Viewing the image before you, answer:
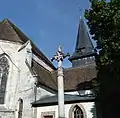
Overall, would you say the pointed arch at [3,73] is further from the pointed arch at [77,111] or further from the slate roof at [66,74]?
the pointed arch at [77,111]

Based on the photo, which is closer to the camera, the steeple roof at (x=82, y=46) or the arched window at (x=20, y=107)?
the arched window at (x=20, y=107)

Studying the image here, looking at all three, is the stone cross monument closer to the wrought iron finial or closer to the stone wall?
the wrought iron finial

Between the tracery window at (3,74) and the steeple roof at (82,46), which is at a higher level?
the steeple roof at (82,46)

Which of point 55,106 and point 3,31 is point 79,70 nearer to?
point 55,106

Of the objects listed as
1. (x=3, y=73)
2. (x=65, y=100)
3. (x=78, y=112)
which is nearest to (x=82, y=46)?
(x=3, y=73)

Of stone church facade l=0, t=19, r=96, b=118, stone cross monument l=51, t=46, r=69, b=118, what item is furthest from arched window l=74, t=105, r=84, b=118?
stone cross monument l=51, t=46, r=69, b=118

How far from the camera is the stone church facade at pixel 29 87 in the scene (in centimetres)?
1466

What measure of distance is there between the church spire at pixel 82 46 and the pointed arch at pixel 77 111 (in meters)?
15.3

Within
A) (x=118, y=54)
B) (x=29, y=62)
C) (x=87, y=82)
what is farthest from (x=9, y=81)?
→ (x=118, y=54)

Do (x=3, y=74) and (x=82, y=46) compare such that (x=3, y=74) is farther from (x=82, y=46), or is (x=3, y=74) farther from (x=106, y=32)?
(x=82, y=46)

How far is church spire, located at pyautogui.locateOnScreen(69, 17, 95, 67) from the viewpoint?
29828 millimetres

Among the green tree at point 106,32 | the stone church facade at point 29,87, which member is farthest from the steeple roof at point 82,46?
the green tree at point 106,32

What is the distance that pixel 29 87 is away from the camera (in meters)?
16.1

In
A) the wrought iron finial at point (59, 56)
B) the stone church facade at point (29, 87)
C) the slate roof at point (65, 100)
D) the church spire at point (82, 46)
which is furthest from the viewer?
the church spire at point (82, 46)
